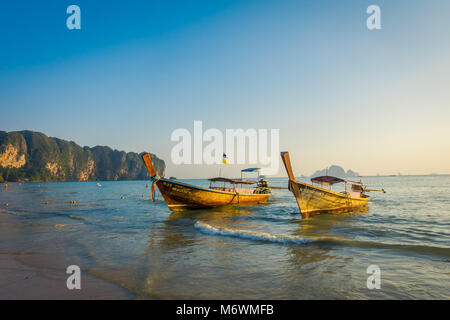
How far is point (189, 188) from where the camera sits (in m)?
18.7

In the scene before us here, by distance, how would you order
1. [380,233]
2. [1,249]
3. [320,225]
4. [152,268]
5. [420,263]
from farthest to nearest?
1. [320,225]
2. [380,233]
3. [1,249]
4. [420,263]
5. [152,268]

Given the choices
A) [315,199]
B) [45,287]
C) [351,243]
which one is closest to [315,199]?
[315,199]

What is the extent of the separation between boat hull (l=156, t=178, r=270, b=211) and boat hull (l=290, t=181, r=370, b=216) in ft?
25.2

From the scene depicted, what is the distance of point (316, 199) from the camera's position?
15.3m

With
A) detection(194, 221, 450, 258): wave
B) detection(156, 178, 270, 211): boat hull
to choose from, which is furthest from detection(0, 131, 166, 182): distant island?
detection(194, 221, 450, 258): wave

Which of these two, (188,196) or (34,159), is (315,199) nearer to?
(188,196)

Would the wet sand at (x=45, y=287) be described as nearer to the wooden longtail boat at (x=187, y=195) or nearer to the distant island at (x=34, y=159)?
the wooden longtail boat at (x=187, y=195)

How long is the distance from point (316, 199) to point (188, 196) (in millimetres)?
9789

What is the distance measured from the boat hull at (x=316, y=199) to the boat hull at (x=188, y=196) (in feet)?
25.2

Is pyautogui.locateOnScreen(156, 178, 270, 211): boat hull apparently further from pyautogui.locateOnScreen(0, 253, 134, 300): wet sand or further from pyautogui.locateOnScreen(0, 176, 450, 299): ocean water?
pyautogui.locateOnScreen(0, 253, 134, 300): wet sand
